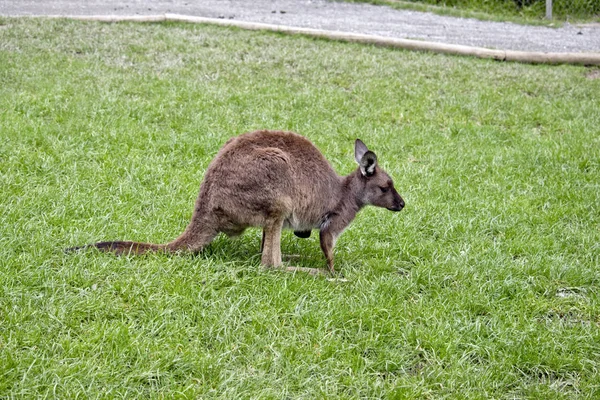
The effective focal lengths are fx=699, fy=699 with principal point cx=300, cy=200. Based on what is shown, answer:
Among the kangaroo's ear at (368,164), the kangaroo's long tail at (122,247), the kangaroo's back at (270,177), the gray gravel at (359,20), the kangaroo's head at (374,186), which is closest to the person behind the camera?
the kangaroo's long tail at (122,247)

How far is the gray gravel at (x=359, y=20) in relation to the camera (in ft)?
40.2

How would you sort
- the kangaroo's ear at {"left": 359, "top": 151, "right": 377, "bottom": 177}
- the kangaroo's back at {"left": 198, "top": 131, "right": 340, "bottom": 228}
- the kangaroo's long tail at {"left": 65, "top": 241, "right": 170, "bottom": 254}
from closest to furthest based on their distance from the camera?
the kangaroo's long tail at {"left": 65, "top": 241, "right": 170, "bottom": 254} < the kangaroo's back at {"left": 198, "top": 131, "right": 340, "bottom": 228} < the kangaroo's ear at {"left": 359, "top": 151, "right": 377, "bottom": 177}

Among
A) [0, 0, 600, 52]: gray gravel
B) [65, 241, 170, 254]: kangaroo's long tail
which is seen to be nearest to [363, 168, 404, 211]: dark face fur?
[65, 241, 170, 254]: kangaroo's long tail

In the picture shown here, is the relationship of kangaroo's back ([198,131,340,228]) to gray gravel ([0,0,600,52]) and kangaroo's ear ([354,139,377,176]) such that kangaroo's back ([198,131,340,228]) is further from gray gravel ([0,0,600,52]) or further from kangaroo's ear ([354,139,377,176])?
gray gravel ([0,0,600,52])

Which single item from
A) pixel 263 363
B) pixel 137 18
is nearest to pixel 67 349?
pixel 263 363

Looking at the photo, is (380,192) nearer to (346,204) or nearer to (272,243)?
(346,204)

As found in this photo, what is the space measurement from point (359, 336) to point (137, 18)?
8.99 metres

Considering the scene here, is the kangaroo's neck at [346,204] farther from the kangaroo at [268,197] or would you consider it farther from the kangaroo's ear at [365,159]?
the kangaroo's ear at [365,159]

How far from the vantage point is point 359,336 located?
3.93m

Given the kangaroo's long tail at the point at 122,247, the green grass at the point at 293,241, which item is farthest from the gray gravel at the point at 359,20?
the kangaroo's long tail at the point at 122,247

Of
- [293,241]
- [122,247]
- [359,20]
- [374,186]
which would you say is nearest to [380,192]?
[374,186]

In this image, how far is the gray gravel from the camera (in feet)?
40.2

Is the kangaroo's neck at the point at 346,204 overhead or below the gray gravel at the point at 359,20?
below

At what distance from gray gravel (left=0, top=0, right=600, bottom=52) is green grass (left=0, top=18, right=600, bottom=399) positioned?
2.36 meters
